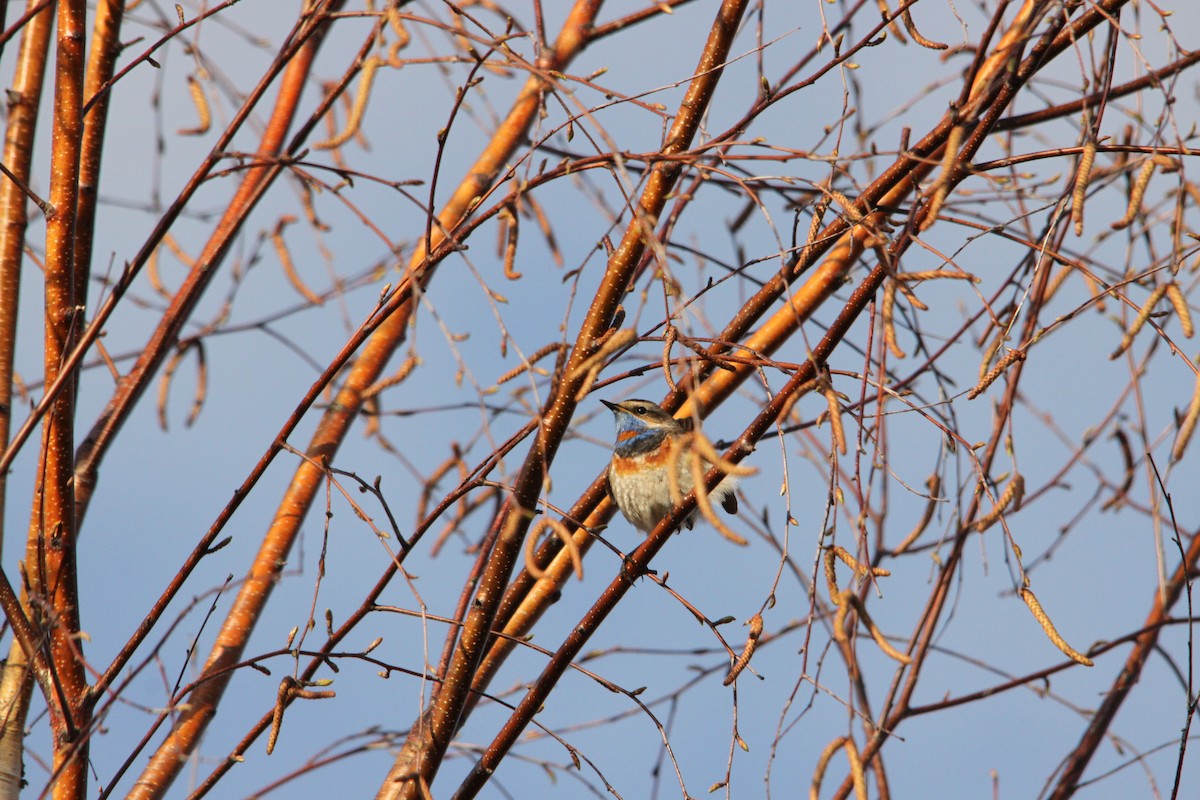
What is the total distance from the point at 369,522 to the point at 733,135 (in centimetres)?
141

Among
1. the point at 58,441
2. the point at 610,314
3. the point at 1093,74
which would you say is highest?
the point at 1093,74

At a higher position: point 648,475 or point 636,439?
point 636,439

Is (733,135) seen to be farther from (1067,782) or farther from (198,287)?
(1067,782)

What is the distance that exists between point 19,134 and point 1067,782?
165 inches

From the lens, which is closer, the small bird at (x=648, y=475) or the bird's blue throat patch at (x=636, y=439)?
the small bird at (x=648, y=475)

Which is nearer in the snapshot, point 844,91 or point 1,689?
point 844,91

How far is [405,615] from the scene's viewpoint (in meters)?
2.86

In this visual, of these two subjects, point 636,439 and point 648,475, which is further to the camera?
point 636,439

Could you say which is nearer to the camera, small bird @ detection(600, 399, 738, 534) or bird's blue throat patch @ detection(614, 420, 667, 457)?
small bird @ detection(600, 399, 738, 534)

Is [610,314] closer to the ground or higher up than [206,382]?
closer to the ground

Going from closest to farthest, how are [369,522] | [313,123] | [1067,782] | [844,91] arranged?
[369,522] < [844,91] < [313,123] < [1067,782]

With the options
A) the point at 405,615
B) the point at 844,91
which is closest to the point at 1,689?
the point at 405,615

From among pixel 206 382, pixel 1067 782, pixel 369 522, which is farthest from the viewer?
pixel 206 382

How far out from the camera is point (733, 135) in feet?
10.1
